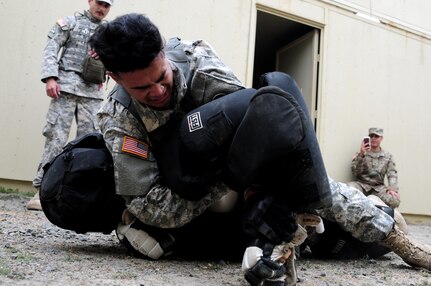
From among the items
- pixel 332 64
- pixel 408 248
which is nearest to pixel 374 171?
pixel 332 64

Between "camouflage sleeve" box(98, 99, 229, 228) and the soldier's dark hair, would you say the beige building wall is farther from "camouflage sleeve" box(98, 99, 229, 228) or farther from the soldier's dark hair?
the soldier's dark hair

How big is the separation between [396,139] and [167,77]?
5123 mm

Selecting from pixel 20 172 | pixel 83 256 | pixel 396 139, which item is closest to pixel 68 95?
pixel 20 172

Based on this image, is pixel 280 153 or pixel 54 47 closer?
pixel 280 153

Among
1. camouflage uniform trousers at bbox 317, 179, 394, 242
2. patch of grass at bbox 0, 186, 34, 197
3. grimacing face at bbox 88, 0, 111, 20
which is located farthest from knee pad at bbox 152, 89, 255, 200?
patch of grass at bbox 0, 186, 34, 197

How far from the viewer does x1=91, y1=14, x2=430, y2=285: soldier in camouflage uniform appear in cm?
135

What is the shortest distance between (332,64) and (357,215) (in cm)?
405

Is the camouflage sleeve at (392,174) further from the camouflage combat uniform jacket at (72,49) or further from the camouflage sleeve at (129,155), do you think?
the camouflage sleeve at (129,155)

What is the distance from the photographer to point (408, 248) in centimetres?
183

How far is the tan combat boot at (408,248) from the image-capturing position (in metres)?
1.82

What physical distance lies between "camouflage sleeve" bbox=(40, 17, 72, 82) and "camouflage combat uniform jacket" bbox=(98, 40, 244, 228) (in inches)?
69.4

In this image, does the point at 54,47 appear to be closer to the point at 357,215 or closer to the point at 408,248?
the point at 357,215

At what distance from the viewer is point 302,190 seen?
4.15 feet

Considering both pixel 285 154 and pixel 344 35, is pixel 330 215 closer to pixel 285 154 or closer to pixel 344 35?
pixel 285 154
